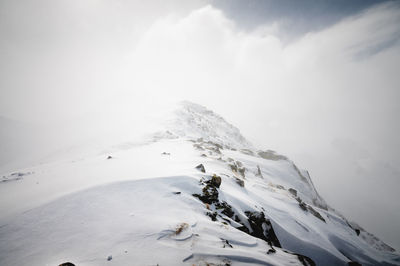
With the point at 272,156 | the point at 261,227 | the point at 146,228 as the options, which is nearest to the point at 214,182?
the point at 261,227

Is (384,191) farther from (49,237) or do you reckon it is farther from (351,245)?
(49,237)

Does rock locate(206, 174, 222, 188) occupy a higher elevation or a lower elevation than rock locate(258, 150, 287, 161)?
lower

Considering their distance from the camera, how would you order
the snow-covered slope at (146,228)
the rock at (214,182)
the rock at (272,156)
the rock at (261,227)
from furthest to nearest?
the rock at (272,156)
the rock at (214,182)
the rock at (261,227)
the snow-covered slope at (146,228)

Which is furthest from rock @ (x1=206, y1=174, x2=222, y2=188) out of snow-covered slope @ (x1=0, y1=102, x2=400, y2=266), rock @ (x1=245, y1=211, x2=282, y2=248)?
rock @ (x1=245, y1=211, x2=282, y2=248)

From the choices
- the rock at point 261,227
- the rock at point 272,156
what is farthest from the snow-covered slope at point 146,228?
the rock at point 272,156

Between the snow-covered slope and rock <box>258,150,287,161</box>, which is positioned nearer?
the snow-covered slope

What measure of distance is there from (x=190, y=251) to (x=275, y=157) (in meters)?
36.5

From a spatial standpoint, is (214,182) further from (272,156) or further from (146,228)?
(272,156)

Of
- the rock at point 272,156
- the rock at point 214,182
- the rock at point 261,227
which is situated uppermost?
the rock at point 272,156

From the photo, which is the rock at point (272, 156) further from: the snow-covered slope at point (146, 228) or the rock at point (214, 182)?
the rock at point (214, 182)

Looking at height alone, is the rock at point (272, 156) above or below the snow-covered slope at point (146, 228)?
above

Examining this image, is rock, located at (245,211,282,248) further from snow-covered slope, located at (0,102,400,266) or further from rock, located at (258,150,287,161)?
rock, located at (258,150,287,161)

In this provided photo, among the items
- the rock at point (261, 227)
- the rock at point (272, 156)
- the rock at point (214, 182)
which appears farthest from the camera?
the rock at point (272, 156)

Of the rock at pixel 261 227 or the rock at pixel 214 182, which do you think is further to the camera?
the rock at pixel 214 182
